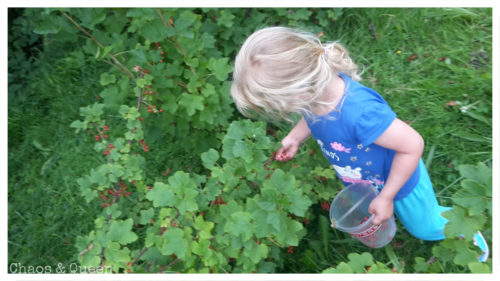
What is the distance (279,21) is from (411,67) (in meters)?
1.04

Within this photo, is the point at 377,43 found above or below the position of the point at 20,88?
above

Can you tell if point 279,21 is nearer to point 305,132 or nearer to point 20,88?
point 305,132

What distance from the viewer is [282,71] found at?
4.84 ft

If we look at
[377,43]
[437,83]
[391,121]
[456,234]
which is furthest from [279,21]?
[456,234]

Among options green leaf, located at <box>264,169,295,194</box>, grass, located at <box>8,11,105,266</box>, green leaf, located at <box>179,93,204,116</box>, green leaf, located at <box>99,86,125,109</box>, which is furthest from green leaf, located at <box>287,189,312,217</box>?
grass, located at <box>8,11,105,266</box>

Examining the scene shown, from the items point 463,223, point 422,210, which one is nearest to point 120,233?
point 463,223

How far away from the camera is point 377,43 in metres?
2.93

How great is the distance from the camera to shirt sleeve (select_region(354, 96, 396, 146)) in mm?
1515

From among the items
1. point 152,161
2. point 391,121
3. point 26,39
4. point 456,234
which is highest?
point 391,121

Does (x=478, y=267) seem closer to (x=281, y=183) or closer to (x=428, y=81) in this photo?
(x=281, y=183)

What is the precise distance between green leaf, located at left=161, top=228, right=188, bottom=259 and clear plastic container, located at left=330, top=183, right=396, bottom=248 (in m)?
0.85

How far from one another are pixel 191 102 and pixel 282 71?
704 mm

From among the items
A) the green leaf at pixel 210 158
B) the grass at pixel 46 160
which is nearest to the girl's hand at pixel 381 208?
the green leaf at pixel 210 158

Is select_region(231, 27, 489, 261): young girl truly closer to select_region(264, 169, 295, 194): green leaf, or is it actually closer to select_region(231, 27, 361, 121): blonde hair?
select_region(231, 27, 361, 121): blonde hair
